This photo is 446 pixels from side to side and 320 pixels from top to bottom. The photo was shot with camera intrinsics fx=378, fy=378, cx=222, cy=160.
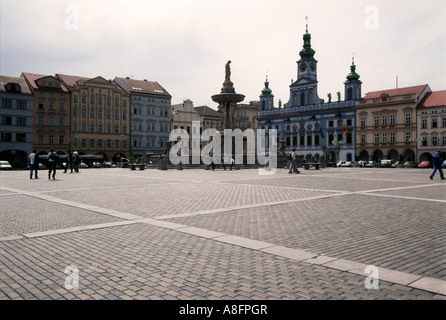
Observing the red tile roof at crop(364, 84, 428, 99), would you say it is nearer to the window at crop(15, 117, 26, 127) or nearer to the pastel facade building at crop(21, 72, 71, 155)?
the pastel facade building at crop(21, 72, 71, 155)

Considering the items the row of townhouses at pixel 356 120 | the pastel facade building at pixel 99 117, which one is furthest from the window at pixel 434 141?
the pastel facade building at pixel 99 117

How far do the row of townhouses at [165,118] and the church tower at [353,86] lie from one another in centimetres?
20

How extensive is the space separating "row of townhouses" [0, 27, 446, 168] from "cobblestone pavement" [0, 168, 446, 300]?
161 feet

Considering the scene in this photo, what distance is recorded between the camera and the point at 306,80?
80562 millimetres

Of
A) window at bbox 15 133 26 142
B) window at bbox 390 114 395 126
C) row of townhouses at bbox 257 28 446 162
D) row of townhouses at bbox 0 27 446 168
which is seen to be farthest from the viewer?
window at bbox 390 114 395 126

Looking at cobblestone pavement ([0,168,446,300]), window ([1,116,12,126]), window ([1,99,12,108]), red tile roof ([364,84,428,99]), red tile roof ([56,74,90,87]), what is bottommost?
cobblestone pavement ([0,168,446,300])

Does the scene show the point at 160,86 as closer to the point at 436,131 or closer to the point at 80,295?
the point at 436,131

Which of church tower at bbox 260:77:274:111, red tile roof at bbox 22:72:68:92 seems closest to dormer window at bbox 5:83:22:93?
red tile roof at bbox 22:72:68:92

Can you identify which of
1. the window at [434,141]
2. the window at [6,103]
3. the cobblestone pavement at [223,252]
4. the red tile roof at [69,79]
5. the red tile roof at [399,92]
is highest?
the red tile roof at [69,79]

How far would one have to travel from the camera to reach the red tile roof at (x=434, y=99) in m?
63.7

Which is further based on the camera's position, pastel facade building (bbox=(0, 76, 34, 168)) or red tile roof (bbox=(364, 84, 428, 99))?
red tile roof (bbox=(364, 84, 428, 99))

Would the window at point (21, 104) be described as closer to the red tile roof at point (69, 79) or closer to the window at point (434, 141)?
the red tile roof at point (69, 79)

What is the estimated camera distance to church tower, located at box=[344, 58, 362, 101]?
75.2 metres

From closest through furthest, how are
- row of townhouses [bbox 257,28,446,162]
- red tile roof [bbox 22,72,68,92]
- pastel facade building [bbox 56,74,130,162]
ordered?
red tile roof [bbox 22,72,68,92] < row of townhouses [bbox 257,28,446,162] < pastel facade building [bbox 56,74,130,162]
